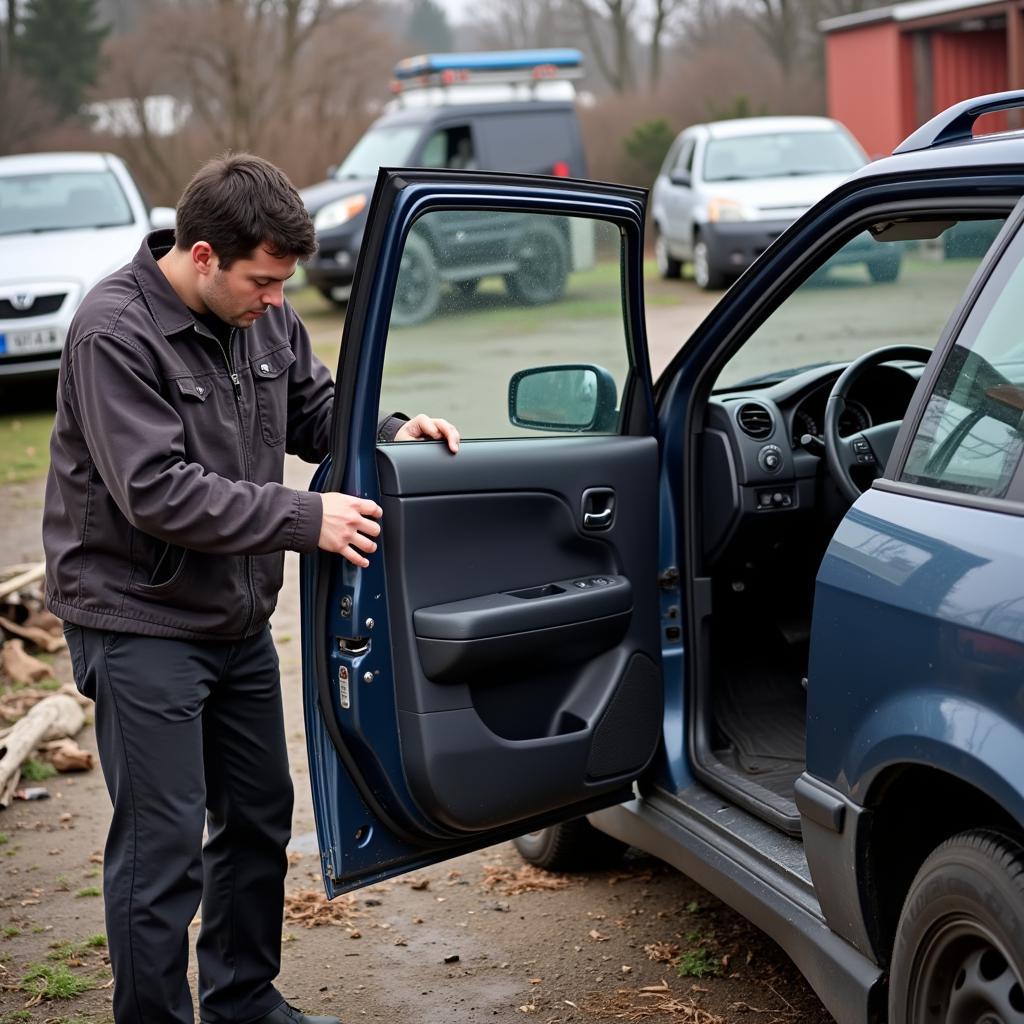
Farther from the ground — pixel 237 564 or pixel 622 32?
pixel 622 32

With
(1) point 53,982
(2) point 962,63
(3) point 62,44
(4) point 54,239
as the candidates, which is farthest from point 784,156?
(3) point 62,44

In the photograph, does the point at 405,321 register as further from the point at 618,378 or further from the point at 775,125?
the point at 775,125

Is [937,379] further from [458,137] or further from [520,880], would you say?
[458,137]

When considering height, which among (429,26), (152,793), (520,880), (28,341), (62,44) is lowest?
(520,880)

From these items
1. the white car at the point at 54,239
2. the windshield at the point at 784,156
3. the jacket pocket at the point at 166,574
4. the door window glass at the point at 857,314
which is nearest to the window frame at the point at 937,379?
the jacket pocket at the point at 166,574

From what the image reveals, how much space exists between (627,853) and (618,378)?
1525mm

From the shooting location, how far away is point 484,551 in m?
3.00

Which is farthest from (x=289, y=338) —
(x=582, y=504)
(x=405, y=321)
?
(x=582, y=504)

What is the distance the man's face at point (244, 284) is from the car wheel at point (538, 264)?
1.81 feet

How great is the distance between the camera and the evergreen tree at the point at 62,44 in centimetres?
3991

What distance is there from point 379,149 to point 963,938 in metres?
15.2

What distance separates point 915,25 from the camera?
66.3ft

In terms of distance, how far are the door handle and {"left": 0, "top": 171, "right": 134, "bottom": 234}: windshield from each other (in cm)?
951

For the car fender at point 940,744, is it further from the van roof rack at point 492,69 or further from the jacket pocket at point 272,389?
the van roof rack at point 492,69
